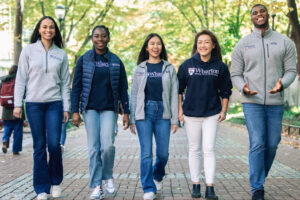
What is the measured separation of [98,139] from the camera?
5.32m

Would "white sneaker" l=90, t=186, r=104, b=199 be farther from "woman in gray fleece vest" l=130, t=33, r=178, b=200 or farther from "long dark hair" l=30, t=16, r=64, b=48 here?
"long dark hair" l=30, t=16, r=64, b=48

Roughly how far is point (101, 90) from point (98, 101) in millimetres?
140

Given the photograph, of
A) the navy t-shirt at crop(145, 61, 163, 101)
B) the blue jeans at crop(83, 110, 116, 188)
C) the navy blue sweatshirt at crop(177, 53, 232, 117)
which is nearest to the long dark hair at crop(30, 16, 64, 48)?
the blue jeans at crop(83, 110, 116, 188)

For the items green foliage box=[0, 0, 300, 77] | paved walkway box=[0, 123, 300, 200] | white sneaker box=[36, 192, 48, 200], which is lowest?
paved walkway box=[0, 123, 300, 200]

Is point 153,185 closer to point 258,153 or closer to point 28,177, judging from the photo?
point 258,153

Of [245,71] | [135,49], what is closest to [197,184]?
[245,71]

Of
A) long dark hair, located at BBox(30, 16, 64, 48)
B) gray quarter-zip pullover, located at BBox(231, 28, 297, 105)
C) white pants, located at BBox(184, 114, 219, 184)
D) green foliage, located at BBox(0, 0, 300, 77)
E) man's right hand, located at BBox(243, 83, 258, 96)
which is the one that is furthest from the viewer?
green foliage, located at BBox(0, 0, 300, 77)

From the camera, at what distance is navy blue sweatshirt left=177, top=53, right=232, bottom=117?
204 inches

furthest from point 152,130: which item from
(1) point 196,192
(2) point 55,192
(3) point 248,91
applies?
(2) point 55,192

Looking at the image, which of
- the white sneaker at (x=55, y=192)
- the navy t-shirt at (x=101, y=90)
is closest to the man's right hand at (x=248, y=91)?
the navy t-shirt at (x=101, y=90)

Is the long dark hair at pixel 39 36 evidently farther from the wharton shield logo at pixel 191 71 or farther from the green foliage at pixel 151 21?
the green foliage at pixel 151 21

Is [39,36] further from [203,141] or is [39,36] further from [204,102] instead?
[203,141]

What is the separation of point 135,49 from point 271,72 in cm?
2208

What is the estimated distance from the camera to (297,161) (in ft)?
28.3
